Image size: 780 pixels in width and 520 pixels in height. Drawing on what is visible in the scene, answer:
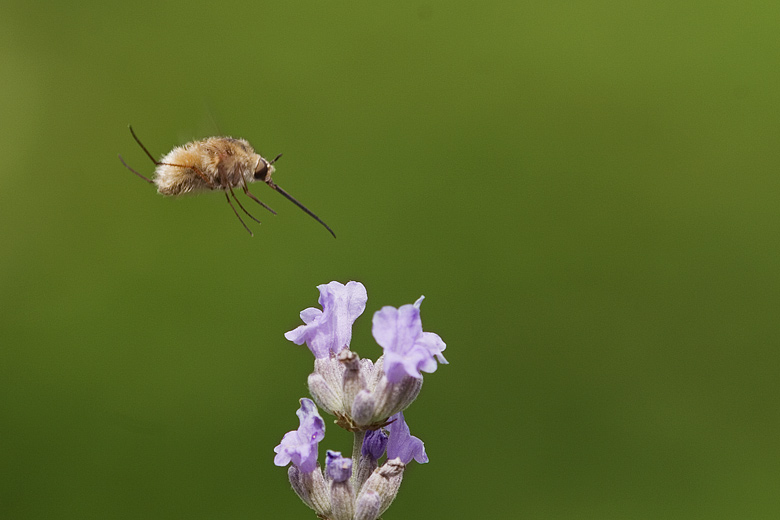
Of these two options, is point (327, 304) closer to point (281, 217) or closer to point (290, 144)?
point (281, 217)

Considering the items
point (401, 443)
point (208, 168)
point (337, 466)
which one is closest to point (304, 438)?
point (337, 466)

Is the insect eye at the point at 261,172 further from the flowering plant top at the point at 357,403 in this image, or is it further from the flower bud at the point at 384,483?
the flower bud at the point at 384,483

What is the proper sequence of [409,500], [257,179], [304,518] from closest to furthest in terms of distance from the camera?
[257,179] → [409,500] → [304,518]

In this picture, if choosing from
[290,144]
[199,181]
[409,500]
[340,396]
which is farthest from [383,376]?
[290,144]

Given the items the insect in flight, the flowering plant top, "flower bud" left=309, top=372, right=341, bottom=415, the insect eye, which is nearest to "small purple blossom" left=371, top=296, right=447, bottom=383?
the flowering plant top

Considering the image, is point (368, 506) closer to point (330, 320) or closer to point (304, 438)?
point (304, 438)

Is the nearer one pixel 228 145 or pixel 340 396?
pixel 340 396

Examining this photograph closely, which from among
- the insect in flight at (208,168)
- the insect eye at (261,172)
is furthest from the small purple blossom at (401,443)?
the insect eye at (261,172)
